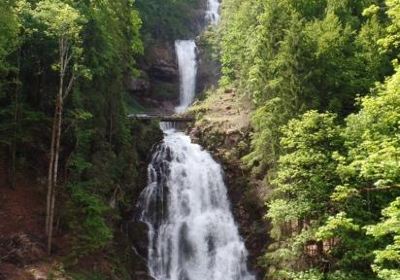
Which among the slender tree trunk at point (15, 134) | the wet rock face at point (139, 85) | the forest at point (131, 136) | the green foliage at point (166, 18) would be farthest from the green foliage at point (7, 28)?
the green foliage at point (166, 18)

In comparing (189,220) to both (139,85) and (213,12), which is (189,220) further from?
(213,12)

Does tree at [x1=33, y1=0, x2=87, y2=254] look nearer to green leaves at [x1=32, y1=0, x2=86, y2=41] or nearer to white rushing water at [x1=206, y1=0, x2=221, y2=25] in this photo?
green leaves at [x1=32, y1=0, x2=86, y2=41]

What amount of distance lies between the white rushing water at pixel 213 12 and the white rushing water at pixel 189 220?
119 feet

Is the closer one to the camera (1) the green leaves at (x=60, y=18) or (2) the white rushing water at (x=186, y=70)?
(1) the green leaves at (x=60, y=18)

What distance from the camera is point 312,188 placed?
17.7m

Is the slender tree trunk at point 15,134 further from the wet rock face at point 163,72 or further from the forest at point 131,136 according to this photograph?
the wet rock face at point 163,72

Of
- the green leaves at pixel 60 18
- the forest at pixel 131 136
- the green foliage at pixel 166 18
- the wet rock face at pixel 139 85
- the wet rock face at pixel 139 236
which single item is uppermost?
the green foliage at pixel 166 18

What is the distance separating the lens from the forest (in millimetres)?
17594

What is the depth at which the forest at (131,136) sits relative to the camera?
57.7 ft

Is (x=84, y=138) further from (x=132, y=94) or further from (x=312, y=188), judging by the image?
(x=132, y=94)

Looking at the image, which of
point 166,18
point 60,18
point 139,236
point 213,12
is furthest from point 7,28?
point 213,12

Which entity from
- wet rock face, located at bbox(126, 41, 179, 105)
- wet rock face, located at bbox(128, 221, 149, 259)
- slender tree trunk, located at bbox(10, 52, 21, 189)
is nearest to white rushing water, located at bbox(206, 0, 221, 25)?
wet rock face, located at bbox(126, 41, 179, 105)

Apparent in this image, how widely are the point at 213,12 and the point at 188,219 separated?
4356cm

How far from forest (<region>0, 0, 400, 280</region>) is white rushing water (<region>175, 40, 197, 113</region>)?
72.6ft
